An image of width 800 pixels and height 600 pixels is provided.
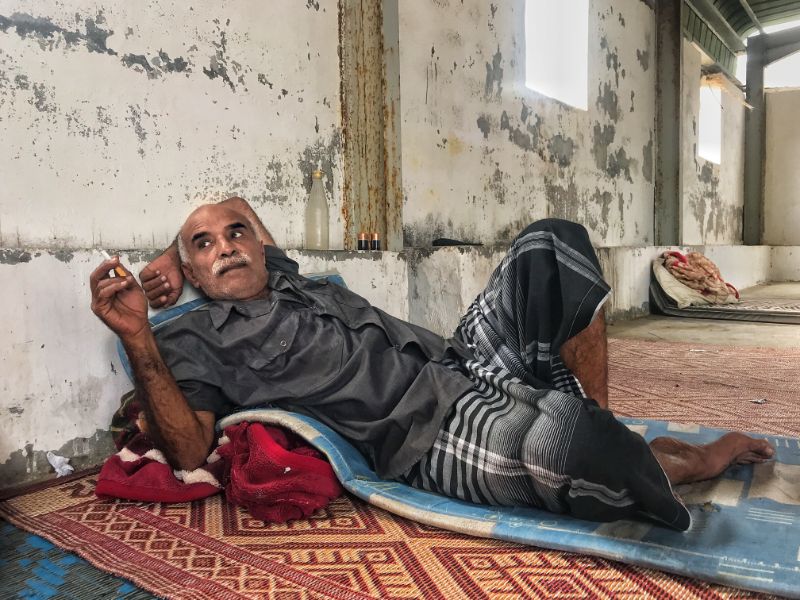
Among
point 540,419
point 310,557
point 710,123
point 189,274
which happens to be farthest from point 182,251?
point 710,123

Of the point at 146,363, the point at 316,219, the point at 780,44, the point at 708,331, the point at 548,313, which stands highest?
the point at 780,44

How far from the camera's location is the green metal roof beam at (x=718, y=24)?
29.5ft

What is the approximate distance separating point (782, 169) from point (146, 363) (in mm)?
12430

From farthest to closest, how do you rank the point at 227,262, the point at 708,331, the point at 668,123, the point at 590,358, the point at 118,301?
the point at 668,123 < the point at 708,331 < the point at 227,262 < the point at 590,358 < the point at 118,301

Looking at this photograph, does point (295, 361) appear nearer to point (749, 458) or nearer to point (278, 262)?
point (278, 262)

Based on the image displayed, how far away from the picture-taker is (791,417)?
254cm

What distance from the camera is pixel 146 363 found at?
5.21 ft

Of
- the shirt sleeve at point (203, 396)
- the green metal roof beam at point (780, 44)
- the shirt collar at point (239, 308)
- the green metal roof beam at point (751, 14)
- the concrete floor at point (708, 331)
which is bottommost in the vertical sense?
the concrete floor at point (708, 331)

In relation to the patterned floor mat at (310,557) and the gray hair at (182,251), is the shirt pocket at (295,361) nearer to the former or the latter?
the patterned floor mat at (310,557)

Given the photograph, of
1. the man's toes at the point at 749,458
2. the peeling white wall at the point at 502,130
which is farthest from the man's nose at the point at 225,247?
the peeling white wall at the point at 502,130

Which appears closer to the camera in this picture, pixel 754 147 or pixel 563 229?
pixel 563 229

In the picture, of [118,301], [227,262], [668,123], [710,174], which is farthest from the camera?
[710,174]

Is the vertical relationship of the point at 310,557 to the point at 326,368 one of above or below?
below

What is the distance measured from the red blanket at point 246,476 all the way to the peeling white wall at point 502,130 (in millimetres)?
2251
